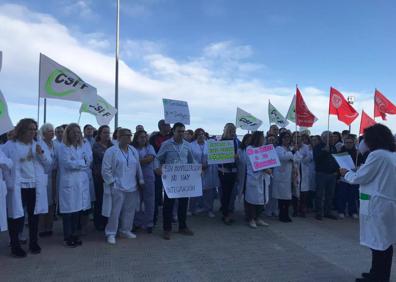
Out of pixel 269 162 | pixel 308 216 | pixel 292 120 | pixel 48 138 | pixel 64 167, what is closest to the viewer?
pixel 64 167

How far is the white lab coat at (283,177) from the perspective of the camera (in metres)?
7.73

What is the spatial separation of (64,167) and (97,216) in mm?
1648

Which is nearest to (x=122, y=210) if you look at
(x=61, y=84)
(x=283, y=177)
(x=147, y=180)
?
(x=147, y=180)

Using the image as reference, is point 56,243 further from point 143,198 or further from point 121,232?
point 143,198

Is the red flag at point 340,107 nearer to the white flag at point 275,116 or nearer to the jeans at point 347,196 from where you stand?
the jeans at point 347,196

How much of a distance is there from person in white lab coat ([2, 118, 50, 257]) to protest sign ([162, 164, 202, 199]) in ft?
6.82

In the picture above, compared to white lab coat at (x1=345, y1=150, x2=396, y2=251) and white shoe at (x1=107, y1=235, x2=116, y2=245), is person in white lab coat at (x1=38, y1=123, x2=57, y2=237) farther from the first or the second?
white lab coat at (x1=345, y1=150, x2=396, y2=251)

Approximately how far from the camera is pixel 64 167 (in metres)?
5.74

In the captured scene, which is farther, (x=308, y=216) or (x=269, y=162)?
(x=308, y=216)

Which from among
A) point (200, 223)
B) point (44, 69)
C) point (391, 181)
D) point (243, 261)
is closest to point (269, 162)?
point (200, 223)

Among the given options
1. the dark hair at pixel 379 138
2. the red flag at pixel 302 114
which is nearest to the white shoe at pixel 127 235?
the dark hair at pixel 379 138

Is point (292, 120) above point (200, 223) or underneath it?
above

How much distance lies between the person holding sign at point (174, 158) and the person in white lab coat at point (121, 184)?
51cm

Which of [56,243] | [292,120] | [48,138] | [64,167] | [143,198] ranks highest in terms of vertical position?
[292,120]
